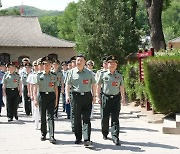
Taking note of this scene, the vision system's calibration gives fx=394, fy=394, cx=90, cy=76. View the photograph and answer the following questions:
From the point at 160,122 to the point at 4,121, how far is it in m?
4.78

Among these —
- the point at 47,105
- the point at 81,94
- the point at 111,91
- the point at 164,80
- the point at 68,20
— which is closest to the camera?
the point at 81,94

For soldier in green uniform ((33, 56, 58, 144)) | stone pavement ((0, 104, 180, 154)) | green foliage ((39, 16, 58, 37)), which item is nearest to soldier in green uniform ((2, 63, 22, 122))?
stone pavement ((0, 104, 180, 154))

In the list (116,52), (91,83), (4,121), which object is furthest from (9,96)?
(116,52)

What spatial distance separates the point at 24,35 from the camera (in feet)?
141

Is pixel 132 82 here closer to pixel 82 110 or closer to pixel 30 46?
pixel 82 110

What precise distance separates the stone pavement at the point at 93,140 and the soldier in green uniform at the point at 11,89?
1.73 feet

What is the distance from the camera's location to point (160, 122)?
11.4 meters

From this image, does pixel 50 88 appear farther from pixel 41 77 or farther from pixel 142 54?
pixel 142 54

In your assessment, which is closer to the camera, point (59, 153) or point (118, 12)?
point (59, 153)

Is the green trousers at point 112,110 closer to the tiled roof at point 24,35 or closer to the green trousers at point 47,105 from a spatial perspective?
the green trousers at point 47,105

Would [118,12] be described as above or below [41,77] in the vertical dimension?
above

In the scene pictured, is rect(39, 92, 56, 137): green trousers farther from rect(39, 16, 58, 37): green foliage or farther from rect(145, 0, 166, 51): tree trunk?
rect(39, 16, 58, 37): green foliage

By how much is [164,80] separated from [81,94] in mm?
3435

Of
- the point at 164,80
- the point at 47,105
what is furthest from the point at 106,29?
the point at 47,105
